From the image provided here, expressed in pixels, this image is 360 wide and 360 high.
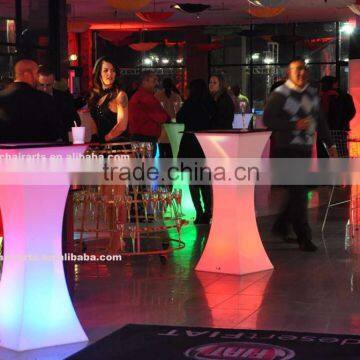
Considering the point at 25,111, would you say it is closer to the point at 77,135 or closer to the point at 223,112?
the point at 77,135

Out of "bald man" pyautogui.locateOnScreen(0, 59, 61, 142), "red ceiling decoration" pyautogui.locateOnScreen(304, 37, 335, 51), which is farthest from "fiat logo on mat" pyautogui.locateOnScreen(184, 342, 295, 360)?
"red ceiling decoration" pyautogui.locateOnScreen(304, 37, 335, 51)

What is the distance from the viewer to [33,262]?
4359 mm

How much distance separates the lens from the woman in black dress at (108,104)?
6.96m

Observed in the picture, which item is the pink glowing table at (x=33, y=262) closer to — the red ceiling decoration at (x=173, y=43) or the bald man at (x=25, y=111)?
the bald man at (x=25, y=111)

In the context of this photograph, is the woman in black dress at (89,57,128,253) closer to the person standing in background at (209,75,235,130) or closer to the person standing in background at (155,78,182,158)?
the person standing in background at (209,75,235,130)

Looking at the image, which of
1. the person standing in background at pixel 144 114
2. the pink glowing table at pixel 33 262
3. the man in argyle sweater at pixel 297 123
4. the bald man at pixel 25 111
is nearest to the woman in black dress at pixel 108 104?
the man in argyle sweater at pixel 297 123

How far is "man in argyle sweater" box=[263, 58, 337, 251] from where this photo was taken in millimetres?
7184

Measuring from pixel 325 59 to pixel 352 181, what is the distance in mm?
16165

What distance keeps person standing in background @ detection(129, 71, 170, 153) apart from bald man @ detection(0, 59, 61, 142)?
12.9 feet

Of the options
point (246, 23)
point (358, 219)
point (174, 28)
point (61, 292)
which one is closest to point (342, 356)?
point (61, 292)

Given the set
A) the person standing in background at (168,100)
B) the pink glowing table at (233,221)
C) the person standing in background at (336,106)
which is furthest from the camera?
the person standing in background at (168,100)

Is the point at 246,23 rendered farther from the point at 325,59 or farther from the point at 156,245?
the point at 156,245

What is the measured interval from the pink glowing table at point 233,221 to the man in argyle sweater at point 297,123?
0.85 meters

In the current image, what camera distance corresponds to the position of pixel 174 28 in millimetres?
24906
